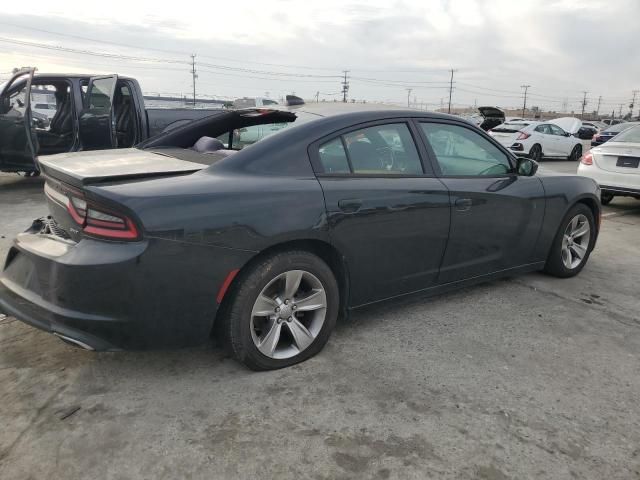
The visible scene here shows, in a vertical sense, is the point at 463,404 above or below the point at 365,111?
below

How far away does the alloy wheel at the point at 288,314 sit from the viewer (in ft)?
9.36

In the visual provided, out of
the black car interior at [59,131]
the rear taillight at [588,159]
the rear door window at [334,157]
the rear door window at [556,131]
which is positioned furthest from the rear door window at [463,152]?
the rear door window at [556,131]

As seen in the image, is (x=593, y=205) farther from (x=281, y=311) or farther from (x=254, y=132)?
(x=281, y=311)

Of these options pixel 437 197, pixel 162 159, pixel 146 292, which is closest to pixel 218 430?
pixel 146 292

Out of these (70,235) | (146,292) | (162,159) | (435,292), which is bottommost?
(435,292)

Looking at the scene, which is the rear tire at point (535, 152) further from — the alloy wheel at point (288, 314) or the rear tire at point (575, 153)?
the alloy wheel at point (288, 314)

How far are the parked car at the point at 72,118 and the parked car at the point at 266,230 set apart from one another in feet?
14.2

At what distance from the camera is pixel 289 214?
109 inches

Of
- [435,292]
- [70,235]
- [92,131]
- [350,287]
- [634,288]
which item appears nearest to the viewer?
[70,235]

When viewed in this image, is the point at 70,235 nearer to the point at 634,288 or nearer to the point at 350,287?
the point at 350,287

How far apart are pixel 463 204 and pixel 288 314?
149 cm

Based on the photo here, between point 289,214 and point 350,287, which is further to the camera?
point 350,287

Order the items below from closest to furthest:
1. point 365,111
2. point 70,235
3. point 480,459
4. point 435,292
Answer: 1. point 480,459
2. point 70,235
3. point 365,111
4. point 435,292

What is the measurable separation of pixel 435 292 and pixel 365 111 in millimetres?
1355
